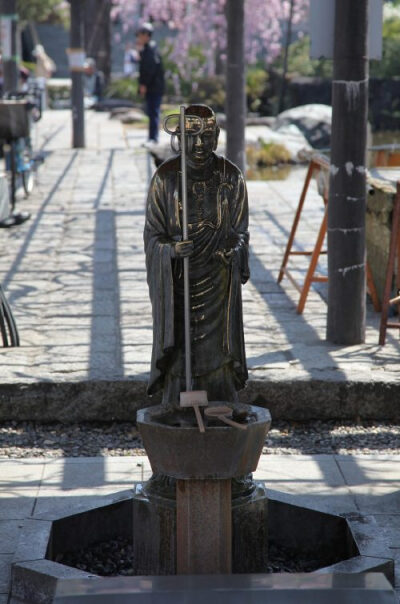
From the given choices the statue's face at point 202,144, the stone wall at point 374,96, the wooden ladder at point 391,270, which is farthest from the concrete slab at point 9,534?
the stone wall at point 374,96

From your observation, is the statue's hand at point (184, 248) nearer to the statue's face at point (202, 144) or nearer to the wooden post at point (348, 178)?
the statue's face at point (202, 144)

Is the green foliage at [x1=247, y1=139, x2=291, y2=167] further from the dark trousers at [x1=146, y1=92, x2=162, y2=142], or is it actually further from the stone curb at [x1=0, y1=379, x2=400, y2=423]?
the stone curb at [x1=0, y1=379, x2=400, y2=423]

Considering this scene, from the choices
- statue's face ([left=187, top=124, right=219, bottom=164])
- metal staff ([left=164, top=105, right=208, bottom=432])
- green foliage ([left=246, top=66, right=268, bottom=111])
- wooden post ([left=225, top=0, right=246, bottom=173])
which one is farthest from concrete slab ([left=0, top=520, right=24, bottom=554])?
green foliage ([left=246, top=66, right=268, bottom=111])

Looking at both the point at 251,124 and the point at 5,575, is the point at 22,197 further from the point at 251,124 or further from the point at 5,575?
the point at 251,124

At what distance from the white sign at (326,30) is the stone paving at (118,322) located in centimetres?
198

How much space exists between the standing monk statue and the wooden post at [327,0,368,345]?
10.5ft

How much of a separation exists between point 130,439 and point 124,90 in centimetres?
3057

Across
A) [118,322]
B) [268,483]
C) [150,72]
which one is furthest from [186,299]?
[150,72]

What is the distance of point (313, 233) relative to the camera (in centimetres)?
1238

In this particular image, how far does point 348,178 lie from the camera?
7.88 m

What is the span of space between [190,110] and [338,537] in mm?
Result: 1978

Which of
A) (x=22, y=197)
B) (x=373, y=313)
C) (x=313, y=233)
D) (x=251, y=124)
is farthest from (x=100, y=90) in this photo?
(x=373, y=313)

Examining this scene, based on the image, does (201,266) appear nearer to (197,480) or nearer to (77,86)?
(197,480)

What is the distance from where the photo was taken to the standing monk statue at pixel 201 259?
4.70 meters
